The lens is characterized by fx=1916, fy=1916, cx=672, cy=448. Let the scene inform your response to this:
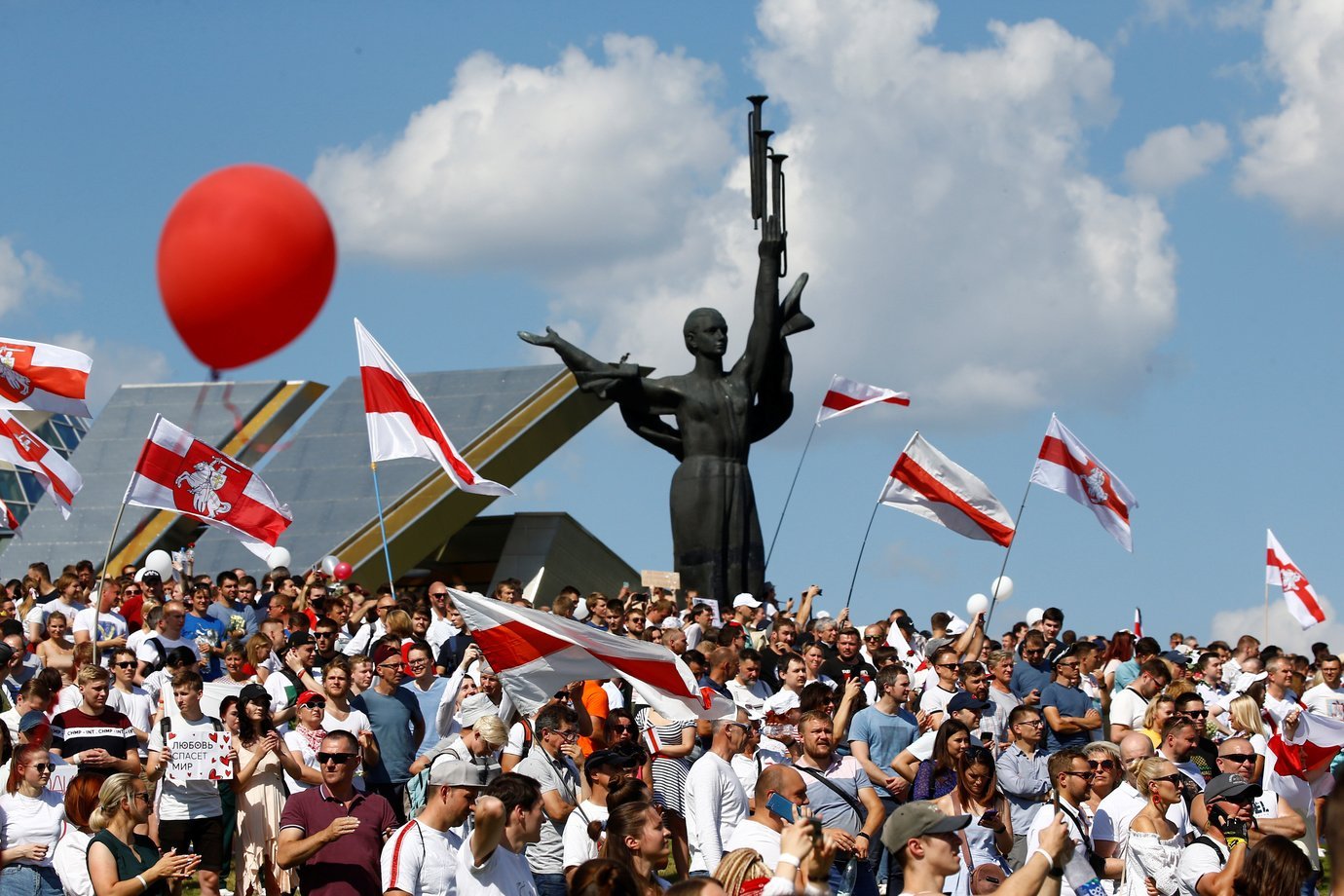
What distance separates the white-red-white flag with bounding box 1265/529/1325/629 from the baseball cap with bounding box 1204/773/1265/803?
14.6 m

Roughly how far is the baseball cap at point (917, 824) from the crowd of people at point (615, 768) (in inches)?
0.6

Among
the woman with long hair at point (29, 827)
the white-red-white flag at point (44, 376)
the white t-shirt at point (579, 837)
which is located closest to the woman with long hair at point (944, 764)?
the white t-shirt at point (579, 837)

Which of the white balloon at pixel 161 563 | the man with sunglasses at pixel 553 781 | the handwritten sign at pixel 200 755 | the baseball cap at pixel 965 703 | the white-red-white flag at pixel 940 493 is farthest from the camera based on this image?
the white balloon at pixel 161 563

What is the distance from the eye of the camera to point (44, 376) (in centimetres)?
1727

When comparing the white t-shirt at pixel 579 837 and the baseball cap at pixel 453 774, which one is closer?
the baseball cap at pixel 453 774

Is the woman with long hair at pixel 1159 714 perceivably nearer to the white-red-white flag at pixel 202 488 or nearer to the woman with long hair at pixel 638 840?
the woman with long hair at pixel 638 840

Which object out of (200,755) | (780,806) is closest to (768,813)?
(780,806)

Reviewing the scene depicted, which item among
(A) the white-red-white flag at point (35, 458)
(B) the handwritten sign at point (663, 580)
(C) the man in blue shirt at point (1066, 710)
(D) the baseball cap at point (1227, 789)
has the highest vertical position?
(B) the handwritten sign at point (663, 580)

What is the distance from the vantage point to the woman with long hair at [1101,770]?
9.20m

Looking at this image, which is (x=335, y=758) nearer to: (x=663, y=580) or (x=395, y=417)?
(x=395, y=417)

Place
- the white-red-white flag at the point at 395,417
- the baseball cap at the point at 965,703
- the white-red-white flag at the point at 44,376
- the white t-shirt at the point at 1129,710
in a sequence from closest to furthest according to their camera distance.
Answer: the baseball cap at the point at 965,703 < the white t-shirt at the point at 1129,710 < the white-red-white flag at the point at 395,417 < the white-red-white flag at the point at 44,376

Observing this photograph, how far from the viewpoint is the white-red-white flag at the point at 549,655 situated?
949 centimetres

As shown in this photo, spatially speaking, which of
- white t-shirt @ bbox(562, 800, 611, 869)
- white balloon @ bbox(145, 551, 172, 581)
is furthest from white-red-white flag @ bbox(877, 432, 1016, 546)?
white t-shirt @ bbox(562, 800, 611, 869)

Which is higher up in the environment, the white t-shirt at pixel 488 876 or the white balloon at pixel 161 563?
the white balloon at pixel 161 563
